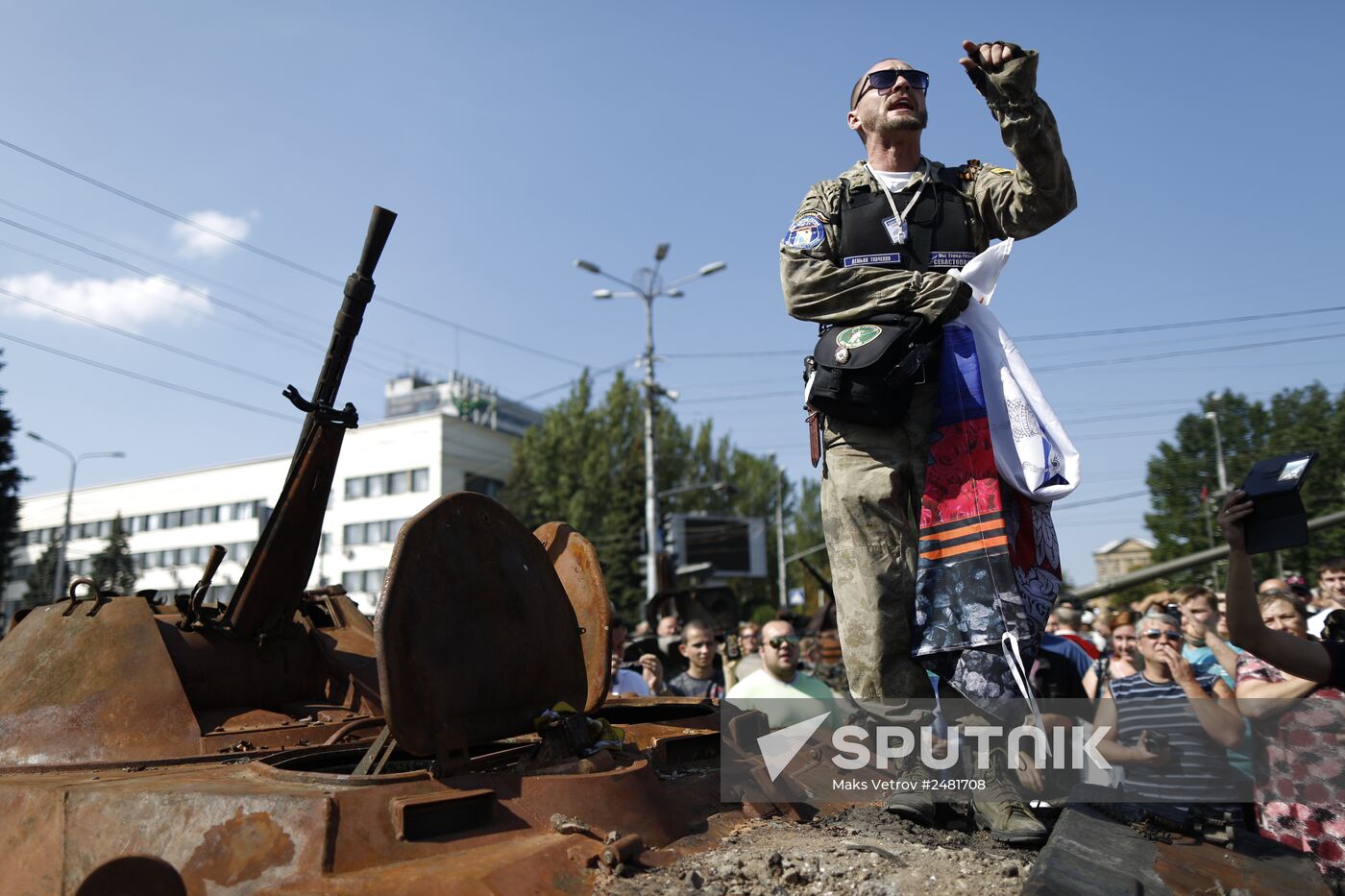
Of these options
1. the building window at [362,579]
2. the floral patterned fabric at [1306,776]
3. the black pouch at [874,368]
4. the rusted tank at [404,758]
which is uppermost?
the building window at [362,579]

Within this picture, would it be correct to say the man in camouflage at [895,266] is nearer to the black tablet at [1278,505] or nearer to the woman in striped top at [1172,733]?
the black tablet at [1278,505]

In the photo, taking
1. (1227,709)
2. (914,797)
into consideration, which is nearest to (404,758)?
(914,797)

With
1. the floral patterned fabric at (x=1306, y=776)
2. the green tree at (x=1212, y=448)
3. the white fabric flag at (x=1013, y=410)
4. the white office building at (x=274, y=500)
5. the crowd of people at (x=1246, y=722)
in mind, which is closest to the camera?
the white fabric flag at (x=1013, y=410)

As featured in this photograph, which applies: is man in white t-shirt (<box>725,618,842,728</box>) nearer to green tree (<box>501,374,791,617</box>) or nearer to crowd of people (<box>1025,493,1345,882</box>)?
crowd of people (<box>1025,493,1345,882</box>)

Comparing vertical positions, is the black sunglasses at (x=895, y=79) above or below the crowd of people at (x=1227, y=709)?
above

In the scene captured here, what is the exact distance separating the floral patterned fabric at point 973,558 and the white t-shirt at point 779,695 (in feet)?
5.32

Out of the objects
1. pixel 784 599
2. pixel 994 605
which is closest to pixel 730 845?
pixel 994 605

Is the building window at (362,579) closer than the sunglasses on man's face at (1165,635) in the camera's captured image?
No

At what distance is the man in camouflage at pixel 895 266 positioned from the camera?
3.10 meters

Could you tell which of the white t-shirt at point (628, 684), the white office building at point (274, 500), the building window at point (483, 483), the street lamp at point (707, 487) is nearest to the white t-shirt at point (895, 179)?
the white t-shirt at point (628, 684)

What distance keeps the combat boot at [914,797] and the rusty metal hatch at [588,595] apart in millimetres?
841

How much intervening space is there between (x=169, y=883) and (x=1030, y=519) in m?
2.42

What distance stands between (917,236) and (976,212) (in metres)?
0.23

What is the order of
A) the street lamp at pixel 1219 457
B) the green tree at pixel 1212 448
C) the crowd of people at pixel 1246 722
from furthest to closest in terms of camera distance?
the green tree at pixel 1212 448
the street lamp at pixel 1219 457
the crowd of people at pixel 1246 722
